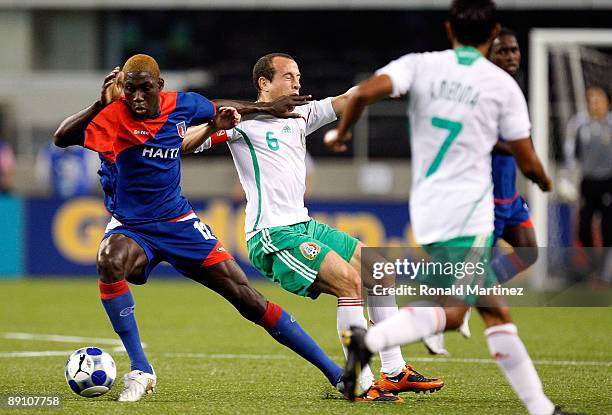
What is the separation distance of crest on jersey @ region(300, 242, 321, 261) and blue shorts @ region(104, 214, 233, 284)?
52 cm

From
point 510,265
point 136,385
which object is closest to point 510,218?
point 510,265

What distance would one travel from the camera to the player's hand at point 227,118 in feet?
23.0

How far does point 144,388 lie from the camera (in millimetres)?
6848

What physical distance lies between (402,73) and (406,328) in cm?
123

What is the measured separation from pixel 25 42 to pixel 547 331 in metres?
20.6

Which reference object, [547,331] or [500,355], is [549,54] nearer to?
[547,331]

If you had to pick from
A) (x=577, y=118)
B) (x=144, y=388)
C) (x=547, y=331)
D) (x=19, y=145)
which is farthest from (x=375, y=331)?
(x=19, y=145)

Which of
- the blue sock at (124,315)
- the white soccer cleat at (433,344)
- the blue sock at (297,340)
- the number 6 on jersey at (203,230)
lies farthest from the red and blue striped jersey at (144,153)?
the white soccer cleat at (433,344)

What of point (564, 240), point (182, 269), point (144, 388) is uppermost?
point (182, 269)

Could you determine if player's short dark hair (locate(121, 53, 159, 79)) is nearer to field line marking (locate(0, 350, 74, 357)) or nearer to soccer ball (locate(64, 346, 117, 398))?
soccer ball (locate(64, 346, 117, 398))

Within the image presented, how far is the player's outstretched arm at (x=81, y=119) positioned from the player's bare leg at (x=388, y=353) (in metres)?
1.81

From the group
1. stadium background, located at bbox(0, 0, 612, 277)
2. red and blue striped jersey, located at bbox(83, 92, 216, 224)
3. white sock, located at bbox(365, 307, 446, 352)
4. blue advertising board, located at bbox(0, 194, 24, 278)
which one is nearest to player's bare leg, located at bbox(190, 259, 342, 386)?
red and blue striped jersey, located at bbox(83, 92, 216, 224)

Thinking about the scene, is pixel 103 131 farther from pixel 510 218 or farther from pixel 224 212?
pixel 224 212

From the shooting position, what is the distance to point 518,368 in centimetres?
542
